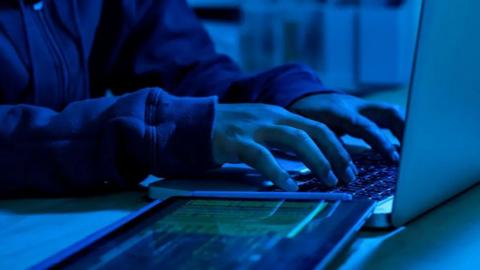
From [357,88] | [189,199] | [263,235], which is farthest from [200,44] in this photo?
[357,88]

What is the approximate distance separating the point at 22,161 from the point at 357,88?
1459 mm

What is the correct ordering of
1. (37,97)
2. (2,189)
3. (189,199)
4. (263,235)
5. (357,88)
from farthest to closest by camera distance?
1. (357,88)
2. (37,97)
3. (2,189)
4. (189,199)
5. (263,235)

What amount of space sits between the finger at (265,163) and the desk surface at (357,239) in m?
0.09

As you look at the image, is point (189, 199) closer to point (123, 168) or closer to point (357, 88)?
point (123, 168)

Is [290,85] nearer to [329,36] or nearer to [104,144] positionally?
[104,144]

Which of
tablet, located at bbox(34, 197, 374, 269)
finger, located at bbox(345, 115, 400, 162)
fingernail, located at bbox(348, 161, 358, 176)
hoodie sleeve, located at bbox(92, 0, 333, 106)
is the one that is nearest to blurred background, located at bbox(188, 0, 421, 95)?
hoodie sleeve, located at bbox(92, 0, 333, 106)

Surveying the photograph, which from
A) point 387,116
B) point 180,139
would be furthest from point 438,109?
point 387,116

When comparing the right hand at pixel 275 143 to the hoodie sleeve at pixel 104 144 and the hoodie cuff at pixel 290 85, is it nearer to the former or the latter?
the hoodie sleeve at pixel 104 144

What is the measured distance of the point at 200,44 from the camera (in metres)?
1.10

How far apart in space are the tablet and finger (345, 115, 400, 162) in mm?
240

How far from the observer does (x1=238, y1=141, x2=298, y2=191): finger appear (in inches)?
21.7

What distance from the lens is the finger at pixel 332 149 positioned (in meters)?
0.58

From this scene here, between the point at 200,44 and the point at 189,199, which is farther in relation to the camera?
the point at 200,44

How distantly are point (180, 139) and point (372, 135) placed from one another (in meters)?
0.23
